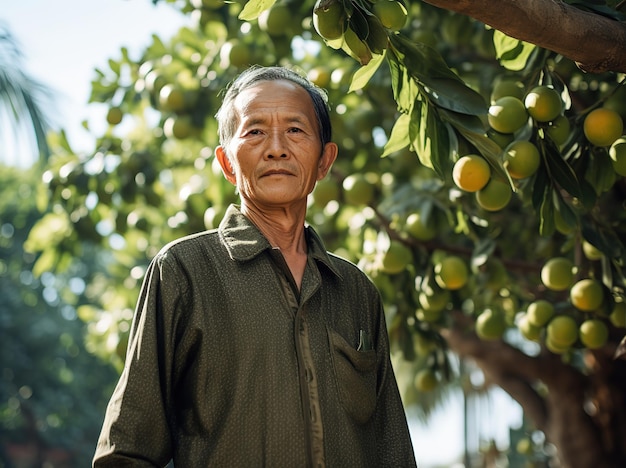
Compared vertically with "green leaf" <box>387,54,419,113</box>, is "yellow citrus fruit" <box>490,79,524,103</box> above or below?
below

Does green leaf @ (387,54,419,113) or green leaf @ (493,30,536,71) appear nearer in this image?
green leaf @ (387,54,419,113)

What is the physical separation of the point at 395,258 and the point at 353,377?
1639mm

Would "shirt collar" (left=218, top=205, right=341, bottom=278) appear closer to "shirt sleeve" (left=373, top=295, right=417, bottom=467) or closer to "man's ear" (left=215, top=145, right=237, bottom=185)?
"man's ear" (left=215, top=145, right=237, bottom=185)

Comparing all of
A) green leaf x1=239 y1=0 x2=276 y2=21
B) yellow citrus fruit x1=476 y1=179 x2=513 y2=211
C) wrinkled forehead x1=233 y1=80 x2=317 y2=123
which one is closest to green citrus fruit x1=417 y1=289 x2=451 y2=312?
yellow citrus fruit x1=476 y1=179 x2=513 y2=211

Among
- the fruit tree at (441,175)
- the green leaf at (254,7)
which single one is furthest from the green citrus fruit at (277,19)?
the green leaf at (254,7)

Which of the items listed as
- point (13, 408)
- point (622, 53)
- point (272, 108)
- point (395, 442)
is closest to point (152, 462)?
point (395, 442)

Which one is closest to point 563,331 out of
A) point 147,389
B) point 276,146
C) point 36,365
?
Answer: point 276,146

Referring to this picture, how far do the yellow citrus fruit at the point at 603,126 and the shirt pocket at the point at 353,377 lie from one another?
1.11 m

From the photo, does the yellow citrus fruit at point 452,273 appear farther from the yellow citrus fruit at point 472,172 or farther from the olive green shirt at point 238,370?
the olive green shirt at point 238,370

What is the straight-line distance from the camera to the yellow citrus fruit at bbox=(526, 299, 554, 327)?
3842 millimetres

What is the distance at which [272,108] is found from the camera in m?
2.48

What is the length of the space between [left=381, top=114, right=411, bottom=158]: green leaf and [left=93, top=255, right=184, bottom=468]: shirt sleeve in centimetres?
98

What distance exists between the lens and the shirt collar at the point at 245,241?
235 cm

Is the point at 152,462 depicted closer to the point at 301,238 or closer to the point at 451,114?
the point at 301,238
